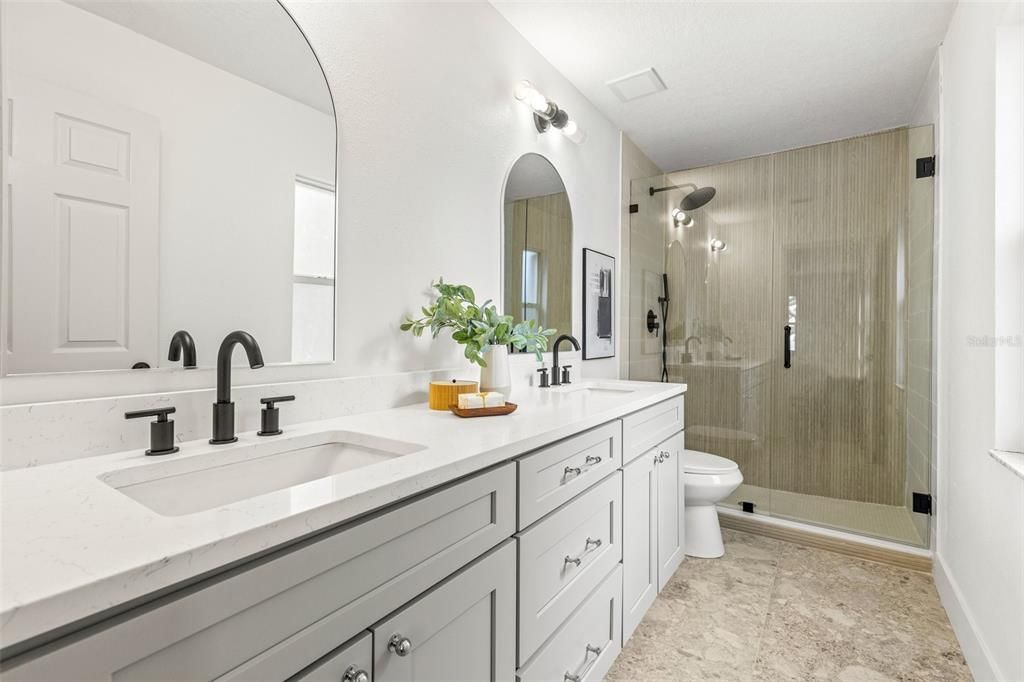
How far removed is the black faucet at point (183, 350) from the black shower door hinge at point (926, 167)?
9.99 ft

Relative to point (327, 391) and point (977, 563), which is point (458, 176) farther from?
point (977, 563)

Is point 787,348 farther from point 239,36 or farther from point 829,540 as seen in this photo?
point 239,36

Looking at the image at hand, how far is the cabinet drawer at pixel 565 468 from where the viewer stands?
3.67 ft

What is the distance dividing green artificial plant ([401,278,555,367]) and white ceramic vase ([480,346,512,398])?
1.0 inches

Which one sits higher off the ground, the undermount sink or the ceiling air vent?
the ceiling air vent

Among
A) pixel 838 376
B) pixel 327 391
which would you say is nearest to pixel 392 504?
pixel 327 391

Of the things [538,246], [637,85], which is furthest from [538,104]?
[637,85]

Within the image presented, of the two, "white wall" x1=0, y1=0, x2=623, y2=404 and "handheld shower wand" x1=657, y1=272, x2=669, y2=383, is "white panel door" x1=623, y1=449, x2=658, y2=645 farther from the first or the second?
"handheld shower wand" x1=657, y1=272, x2=669, y2=383

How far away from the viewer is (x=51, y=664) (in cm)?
44

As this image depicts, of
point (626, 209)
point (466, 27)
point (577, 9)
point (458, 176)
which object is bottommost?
point (458, 176)

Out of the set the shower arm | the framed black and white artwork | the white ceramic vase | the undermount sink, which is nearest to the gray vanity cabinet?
the white ceramic vase

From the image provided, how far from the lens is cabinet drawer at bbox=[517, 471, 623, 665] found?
3.68 feet

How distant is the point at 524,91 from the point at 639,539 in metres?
1.81

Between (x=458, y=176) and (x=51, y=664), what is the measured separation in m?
1.63
